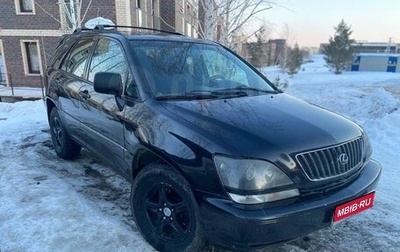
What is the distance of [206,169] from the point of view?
2225 millimetres

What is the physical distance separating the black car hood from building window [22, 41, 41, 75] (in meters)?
16.7

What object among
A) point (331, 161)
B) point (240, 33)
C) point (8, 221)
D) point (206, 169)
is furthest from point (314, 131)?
point (240, 33)

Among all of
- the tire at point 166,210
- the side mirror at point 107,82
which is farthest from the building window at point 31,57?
the tire at point 166,210

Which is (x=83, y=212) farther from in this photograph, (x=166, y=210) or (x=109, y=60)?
(x=109, y=60)

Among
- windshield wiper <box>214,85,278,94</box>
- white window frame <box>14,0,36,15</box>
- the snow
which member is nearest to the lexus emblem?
windshield wiper <box>214,85,278,94</box>

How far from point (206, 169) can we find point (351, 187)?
112 centimetres

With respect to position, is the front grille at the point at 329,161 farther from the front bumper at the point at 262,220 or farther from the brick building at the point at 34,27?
the brick building at the point at 34,27

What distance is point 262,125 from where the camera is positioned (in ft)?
8.07

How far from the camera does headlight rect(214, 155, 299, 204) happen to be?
213 cm

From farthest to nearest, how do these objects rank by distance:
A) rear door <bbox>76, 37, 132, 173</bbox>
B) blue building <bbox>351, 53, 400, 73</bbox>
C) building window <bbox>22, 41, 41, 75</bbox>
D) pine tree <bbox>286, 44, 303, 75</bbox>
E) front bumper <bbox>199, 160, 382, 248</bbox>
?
1. blue building <bbox>351, 53, 400, 73</bbox>
2. pine tree <bbox>286, 44, 303, 75</bbox>
3. building window <bbox>22, 41, 41, 75</bbox>
4. rear door <bbox>76, 37, 132, 173</bbox>
5. front bumper <bbox>199, 160, 382, 248</bbox>

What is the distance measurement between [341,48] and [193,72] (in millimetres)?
40781

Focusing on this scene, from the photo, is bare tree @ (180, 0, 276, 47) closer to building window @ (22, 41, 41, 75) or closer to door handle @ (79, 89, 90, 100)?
door handle @ (79, 89, 90, 100)

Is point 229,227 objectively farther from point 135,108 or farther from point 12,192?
point 12,192

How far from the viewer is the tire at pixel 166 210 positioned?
7.88ft
